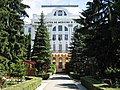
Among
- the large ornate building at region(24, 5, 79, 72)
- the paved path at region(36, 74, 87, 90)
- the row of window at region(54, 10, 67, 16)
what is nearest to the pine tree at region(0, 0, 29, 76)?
the paved path at region(36, 74, 87, 90)

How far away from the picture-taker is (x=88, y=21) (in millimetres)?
31094

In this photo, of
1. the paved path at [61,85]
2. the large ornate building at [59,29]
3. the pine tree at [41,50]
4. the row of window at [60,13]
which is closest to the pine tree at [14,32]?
the paved path at [61,85]

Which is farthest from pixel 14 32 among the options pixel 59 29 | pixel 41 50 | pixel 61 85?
pixel 59 29

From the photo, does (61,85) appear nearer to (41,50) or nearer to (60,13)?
(41,50)

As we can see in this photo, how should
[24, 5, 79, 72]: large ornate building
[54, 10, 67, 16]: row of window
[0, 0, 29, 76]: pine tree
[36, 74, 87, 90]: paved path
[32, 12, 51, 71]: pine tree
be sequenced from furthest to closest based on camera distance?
1. [54, 10, 67, 16]: row of window
2. [24, 5, 79, 72]: large ornate building
3. [32, 12, 51, 71]: pine tree
4. [0, 0, 29, 76]: pine tree
5. [36, 74, 87, 90]: paved path

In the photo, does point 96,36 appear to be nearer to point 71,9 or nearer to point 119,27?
point 119,27

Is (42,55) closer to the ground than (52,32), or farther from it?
closer to the ground

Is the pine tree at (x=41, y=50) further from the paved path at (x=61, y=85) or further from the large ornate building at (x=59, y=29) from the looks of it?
the large ornate building at (x=59, y=29)

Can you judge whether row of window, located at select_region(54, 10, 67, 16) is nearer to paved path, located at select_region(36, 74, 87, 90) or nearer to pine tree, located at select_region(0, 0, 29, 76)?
paved path, located at select_region(36, 74, 87, 90)

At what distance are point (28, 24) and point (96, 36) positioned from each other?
5663 centimetres

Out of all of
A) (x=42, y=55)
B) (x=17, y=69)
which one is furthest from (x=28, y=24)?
(x=17, y=69)

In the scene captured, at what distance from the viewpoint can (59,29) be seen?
7925cm

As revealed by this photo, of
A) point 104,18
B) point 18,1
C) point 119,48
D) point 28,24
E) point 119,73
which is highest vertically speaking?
point 28,24

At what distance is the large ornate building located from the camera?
7800cm
